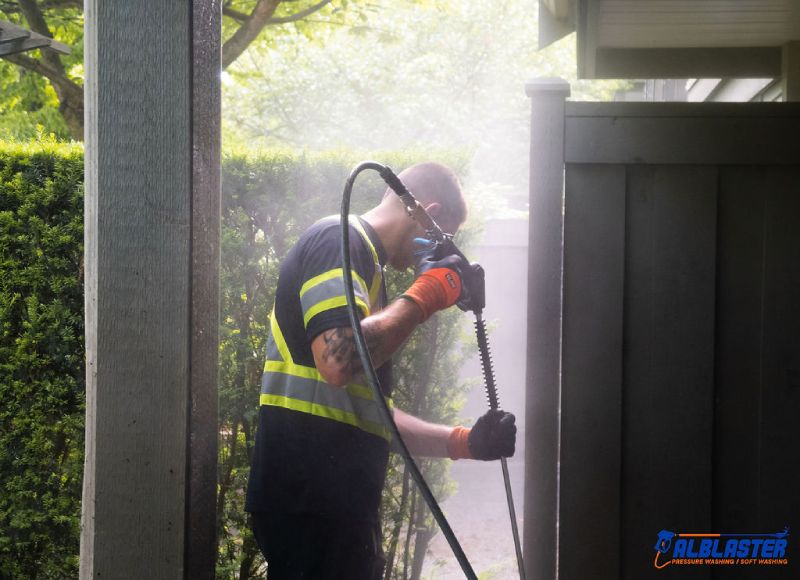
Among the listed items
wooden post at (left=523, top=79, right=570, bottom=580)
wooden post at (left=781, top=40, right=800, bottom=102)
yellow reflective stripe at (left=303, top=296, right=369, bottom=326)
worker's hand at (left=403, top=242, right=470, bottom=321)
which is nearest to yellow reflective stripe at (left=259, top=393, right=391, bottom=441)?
yellow reflective stripe at (left=303, top=296, right=369, bottom=326)

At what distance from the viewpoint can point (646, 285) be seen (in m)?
1.91

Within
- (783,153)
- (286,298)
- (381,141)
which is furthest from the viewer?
(381,141)

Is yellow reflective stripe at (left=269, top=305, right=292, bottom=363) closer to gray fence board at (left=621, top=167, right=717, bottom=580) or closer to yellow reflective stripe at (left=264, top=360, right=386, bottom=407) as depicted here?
yellow reflective stripe at (left=264, top=360, right=386, bottom=407)

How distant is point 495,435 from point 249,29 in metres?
5.43

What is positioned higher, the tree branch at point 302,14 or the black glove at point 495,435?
the tree branch at point 302,14

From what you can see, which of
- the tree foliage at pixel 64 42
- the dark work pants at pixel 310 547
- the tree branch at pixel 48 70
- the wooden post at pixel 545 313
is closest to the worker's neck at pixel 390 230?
the wooden post at pixel 545 313

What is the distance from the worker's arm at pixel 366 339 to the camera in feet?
6.46

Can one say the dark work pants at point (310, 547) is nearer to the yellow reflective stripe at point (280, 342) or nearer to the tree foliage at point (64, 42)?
the yellow reflective stripe at point (280, 342)

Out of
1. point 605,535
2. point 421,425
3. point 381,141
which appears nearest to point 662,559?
point 605,535

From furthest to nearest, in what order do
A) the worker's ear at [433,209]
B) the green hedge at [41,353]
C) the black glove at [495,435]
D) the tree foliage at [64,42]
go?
1. the tree foliage at [64,42]
2. the green hedge at [41,353]
3. the worker's ear at [433,209]
4. the black glove at [495,435]

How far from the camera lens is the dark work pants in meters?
2.16

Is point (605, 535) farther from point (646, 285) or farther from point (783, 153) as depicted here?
point (783, 153)

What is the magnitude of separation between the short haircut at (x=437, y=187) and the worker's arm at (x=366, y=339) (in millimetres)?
561

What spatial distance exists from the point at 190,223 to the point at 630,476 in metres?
1.30
